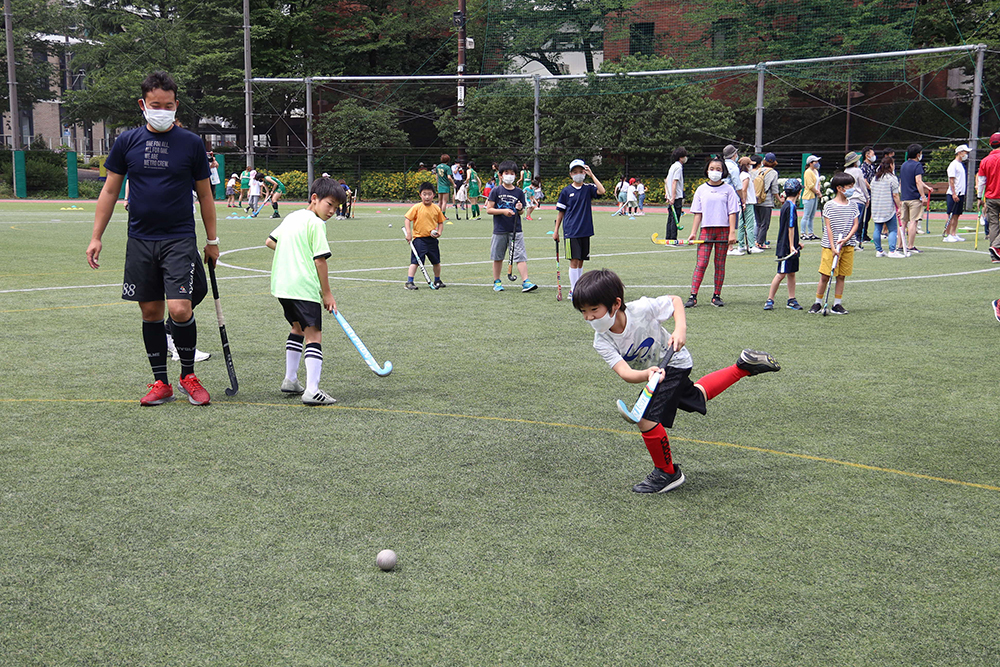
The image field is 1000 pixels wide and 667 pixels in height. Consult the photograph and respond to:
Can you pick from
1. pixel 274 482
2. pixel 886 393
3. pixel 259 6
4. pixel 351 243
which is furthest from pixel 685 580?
pixel 259 6

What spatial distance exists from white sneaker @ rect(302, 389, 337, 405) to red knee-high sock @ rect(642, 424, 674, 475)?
2.91m

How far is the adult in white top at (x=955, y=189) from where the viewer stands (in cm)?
1989

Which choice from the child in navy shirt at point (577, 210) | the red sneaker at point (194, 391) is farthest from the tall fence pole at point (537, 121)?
the red sneaker at point (194, 391)

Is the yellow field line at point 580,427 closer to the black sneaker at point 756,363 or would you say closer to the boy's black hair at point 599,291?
the black sneaker at point 756,363

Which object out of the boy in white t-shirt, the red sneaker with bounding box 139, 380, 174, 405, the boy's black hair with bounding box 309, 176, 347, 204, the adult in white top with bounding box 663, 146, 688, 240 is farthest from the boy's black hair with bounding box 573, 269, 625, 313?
the adult in white top with bounding box 663, 146, 688, 240

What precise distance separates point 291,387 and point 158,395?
97 cm

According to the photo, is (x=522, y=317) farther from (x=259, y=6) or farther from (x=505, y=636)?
(x=259, y=6)

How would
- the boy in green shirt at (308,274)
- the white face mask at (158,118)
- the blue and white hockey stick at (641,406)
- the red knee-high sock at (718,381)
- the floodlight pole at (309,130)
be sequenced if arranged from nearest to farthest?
the blue and white hockey stick at (641,406) → the red knee-high sock at (718,381) → the white face mask at (158,118) → the boy in green shirt at (308,274) → the floodlight pole at (309,130)

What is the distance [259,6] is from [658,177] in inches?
1058

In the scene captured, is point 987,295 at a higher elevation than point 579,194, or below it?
below

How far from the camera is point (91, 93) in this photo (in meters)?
53.2

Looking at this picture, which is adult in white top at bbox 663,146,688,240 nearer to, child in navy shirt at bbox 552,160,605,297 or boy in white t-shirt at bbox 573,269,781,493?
child in navy shirt at bbox 552,160,605,297

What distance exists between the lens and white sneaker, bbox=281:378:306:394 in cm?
746

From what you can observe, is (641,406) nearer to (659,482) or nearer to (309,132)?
(659,482)
